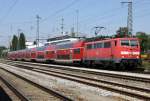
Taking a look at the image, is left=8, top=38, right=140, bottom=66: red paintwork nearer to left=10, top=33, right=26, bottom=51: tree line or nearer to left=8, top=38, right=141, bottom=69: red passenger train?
left=8, top=38, right=141, bottom=69: red passenger train

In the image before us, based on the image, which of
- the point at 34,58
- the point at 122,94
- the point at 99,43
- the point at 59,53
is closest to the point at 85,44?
the point at 99,43

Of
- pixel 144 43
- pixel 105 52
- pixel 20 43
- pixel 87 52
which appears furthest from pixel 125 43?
pixel 20 43

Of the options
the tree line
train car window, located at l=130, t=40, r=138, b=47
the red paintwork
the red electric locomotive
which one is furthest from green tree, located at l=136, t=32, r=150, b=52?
the tree line

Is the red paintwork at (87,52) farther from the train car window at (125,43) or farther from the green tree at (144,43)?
the green tree at (144,43)

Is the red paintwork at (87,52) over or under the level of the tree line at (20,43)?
under

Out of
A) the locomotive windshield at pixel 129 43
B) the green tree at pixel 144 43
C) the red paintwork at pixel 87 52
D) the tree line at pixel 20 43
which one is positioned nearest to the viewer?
the red paintwork at pixel 87 52

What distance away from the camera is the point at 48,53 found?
64500mm

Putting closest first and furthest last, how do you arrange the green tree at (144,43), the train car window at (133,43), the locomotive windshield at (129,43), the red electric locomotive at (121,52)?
the red electric locomotive at (121,52) → the locomotive windshield at (129,43) → the train car window at (133,43) → the green tree at (144,43)

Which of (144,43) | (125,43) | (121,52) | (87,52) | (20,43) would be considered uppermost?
(20,43)

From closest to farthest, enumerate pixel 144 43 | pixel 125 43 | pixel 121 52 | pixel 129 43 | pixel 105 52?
pixel 121 52, pixel 125 43, pixel 129 43, pixel 105 52, pixel 144 43

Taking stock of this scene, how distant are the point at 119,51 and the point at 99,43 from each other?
4700 mm

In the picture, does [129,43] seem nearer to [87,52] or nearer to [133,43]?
[133,43]

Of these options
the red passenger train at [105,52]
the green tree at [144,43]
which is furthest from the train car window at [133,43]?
the green tree at [144,43]

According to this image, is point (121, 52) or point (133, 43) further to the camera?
point (133, 43)
